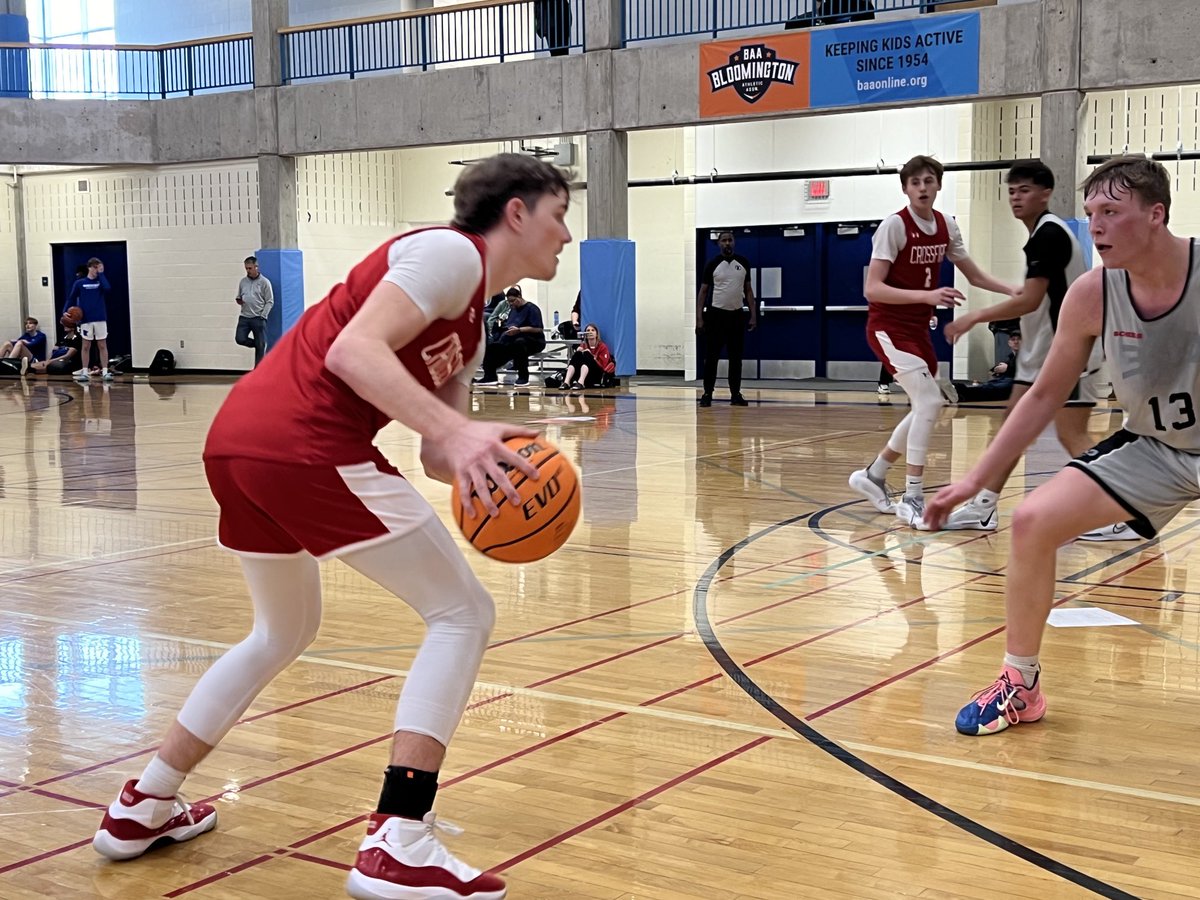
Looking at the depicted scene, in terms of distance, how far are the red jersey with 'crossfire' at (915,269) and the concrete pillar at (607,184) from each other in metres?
11.2

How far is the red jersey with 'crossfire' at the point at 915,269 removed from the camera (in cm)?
686

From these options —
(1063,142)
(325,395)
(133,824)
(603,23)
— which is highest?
(603,23)

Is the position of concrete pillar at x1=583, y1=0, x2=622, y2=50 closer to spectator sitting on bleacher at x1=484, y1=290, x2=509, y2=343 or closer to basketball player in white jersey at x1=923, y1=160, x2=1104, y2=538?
spectator sitting on bleacher at x1=484, y1=290, x2=509, y2=343

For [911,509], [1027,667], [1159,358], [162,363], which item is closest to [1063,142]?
[911,509]

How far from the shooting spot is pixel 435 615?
2596 mm

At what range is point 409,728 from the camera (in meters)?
2.53

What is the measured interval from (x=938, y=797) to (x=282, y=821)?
1.47 metres

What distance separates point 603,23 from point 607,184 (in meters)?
2.02

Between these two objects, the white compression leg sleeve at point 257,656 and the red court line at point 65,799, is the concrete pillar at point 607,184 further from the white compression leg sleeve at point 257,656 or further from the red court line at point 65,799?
the white compression leg sleeve at point 257,656

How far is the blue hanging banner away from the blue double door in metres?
2.61

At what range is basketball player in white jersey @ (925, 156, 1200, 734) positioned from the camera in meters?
3.40

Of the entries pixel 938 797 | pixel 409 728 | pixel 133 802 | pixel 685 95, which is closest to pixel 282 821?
pixel 133 802

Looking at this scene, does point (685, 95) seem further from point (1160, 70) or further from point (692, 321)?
point (1160, 70)

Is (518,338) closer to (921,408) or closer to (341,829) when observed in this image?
(921,408)
